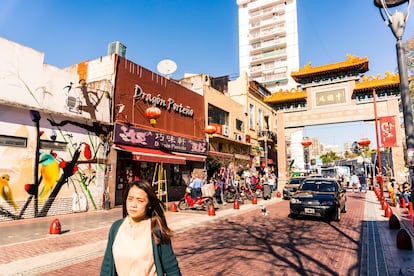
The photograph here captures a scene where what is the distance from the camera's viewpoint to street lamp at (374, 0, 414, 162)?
15.9 feet

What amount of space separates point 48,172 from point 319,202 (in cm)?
1132

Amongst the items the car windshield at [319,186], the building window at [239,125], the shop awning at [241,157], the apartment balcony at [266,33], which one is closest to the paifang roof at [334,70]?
the building window at [239,125]

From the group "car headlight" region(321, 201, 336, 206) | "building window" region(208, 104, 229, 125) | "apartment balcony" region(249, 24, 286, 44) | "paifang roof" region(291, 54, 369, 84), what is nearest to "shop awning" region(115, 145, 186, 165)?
"building window" region(208, 104, 229, 125)

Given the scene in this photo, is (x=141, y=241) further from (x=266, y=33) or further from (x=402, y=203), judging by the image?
(x=266, y=33)

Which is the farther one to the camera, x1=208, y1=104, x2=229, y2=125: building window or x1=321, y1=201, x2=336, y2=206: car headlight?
x1=208, y1=104, x2=229, y2=125: building window

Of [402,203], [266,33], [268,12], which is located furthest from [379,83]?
[268,12]

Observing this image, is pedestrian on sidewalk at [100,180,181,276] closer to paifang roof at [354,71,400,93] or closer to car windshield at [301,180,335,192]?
car windshield at [301,180,335,192]

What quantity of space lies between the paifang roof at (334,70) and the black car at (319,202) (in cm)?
1418

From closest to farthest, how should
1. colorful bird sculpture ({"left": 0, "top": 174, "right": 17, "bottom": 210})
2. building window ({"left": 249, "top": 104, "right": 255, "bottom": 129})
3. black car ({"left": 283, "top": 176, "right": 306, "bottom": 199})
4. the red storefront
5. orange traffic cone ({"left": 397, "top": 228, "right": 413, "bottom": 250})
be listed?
orange traffic cone ({"left": 397, "top": 228, "right": 413, "bottom": 250}) < colorful bird sculpture ({"left": 0, "top": 174, "right": 17, "bottom": 210}) < the red storefront < black car ({"left": 283, "top": 176, "right": 306, "bottom": 199}) < building window ({"left": 249, "top": 104, "right": 255, "bottom": 129})

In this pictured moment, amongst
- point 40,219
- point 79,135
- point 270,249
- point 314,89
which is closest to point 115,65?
point 79,135

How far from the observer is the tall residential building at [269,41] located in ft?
208

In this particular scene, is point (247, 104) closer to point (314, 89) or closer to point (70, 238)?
point (314, 89)

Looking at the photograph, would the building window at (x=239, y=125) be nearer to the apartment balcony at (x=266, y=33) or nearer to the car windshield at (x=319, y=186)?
the car windshield at (x=319, y=186)

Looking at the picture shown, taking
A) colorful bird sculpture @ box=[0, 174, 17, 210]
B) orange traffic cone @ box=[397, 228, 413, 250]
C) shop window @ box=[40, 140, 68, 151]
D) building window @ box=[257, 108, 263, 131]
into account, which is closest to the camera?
orange traffic cone @ box=[397, 228, 413, 250]
